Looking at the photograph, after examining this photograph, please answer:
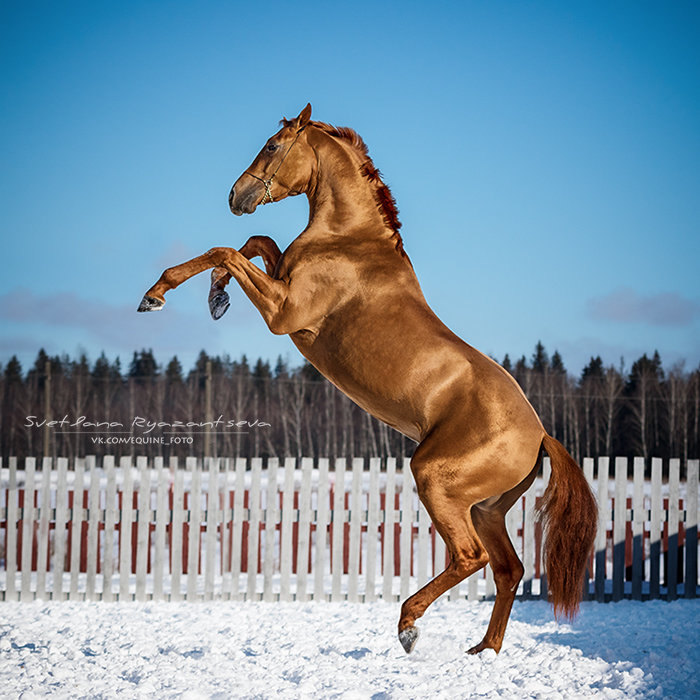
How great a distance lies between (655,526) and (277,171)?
24.6 feet

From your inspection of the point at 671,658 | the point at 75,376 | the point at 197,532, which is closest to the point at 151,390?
the point at 75,376

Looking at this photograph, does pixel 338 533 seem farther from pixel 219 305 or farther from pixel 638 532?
pixel 219 305

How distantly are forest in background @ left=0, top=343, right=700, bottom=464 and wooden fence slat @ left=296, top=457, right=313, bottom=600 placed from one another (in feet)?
57.5

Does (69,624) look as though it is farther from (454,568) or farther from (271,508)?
(454,568)

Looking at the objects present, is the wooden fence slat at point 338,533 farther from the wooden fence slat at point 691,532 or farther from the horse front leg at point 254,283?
the horse front leg at point 254,283

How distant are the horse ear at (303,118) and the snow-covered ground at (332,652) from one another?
2.85 meters

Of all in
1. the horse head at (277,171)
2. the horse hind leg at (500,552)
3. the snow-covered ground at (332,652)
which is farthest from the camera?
the snow-covered ground at (332,652)

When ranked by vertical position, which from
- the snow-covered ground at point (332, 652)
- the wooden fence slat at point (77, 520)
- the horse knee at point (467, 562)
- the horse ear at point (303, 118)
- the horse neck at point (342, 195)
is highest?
the horse ear at point (303, 118)

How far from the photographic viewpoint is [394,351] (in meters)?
3.14

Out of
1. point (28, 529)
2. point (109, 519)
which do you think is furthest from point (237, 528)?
point (28, 529)

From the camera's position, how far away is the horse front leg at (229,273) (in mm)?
3309

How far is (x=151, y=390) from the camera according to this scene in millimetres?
33500

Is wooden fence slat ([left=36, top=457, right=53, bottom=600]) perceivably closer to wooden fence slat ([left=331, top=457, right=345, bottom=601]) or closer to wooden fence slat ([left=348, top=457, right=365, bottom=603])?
wooden fence slat ([left=331, top=457, right=345, bottom=601])

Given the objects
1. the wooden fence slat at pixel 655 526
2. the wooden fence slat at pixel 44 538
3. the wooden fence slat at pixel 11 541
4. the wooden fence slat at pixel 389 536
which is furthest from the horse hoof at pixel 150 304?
the wooden fence slat at pixel 655 526
